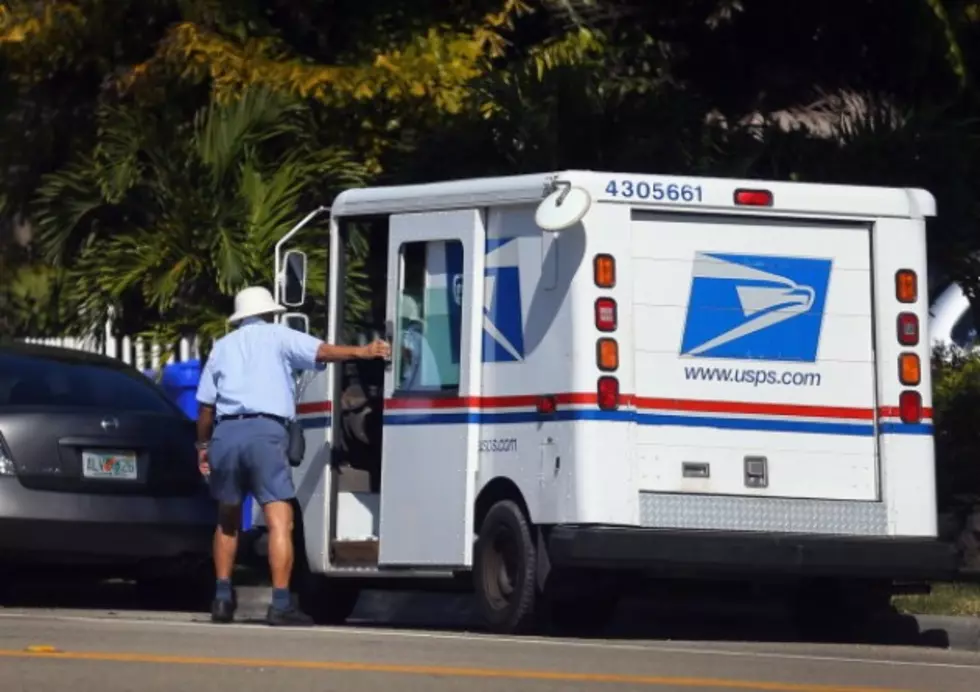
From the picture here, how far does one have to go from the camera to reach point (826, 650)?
1108 cm

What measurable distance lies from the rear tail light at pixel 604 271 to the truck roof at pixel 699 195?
0.27 metres

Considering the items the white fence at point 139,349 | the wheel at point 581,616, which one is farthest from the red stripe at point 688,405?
the white fence at point 139,349

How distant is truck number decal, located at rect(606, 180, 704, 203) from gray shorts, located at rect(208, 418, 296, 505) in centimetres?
222

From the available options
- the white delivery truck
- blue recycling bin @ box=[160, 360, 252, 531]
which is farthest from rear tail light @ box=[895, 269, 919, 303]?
blue recycling bin @ box=[160, 360, 252, 531]

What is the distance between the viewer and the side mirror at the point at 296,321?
1301 cm

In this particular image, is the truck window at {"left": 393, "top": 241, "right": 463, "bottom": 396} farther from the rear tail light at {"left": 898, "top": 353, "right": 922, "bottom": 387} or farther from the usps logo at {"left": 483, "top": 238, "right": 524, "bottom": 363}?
the rear tail light at {"left": 898, "top": 353, "right": 922, "bottom": 387}

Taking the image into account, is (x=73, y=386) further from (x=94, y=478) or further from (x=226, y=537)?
(x=226, y=537)

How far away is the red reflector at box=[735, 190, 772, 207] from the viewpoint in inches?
448

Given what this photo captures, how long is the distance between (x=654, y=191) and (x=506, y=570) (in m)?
1.95

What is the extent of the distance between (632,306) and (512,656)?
6.71 feet

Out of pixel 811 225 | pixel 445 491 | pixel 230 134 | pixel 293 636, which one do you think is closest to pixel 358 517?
pixel 445 491

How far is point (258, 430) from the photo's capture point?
1208 centimetres

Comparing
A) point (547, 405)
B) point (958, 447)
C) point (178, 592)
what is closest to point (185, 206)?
point (178, 592)

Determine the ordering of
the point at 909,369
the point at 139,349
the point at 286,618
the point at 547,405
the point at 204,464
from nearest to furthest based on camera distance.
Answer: the point at 547,405
the point at 909,369
the point at 286,618
the point at 204,464
the point at 139,349
